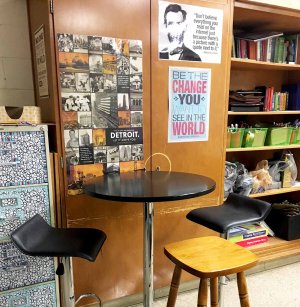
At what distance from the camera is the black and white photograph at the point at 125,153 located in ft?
5.88

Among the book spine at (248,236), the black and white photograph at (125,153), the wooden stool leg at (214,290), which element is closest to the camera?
the wooden stool leg at (214,290)

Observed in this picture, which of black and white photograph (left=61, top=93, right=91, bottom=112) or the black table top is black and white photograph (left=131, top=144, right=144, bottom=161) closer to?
the black table top

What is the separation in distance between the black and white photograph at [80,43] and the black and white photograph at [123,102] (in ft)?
1.09

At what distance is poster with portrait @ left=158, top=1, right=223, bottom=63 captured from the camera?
1.78 metres

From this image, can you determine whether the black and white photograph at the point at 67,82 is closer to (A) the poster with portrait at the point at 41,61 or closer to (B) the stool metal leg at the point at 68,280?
(A) the poster with portrait at the point at 41,61

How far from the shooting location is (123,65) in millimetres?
1723

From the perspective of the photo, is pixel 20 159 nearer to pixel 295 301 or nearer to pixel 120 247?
pixel 120 247

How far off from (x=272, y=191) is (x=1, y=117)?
224 cm

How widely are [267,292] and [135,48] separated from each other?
2053mm

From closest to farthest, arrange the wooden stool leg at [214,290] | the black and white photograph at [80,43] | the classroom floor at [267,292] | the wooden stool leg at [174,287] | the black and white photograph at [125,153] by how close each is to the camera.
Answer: the wooden stool leg at [214,290], the wooden stool leg at [174,287], the black and white photograph at [80,43], the black and white photograph at [125,153], the classroom floor at [267,292]

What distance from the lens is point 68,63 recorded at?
62.7 inches

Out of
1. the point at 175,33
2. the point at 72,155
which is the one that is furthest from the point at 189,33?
the point at 72,155

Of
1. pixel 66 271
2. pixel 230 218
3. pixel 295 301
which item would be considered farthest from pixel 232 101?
pixel 66 271

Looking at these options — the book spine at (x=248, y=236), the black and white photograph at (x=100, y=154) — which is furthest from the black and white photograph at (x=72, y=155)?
the book spine at (x=248, y=236)
